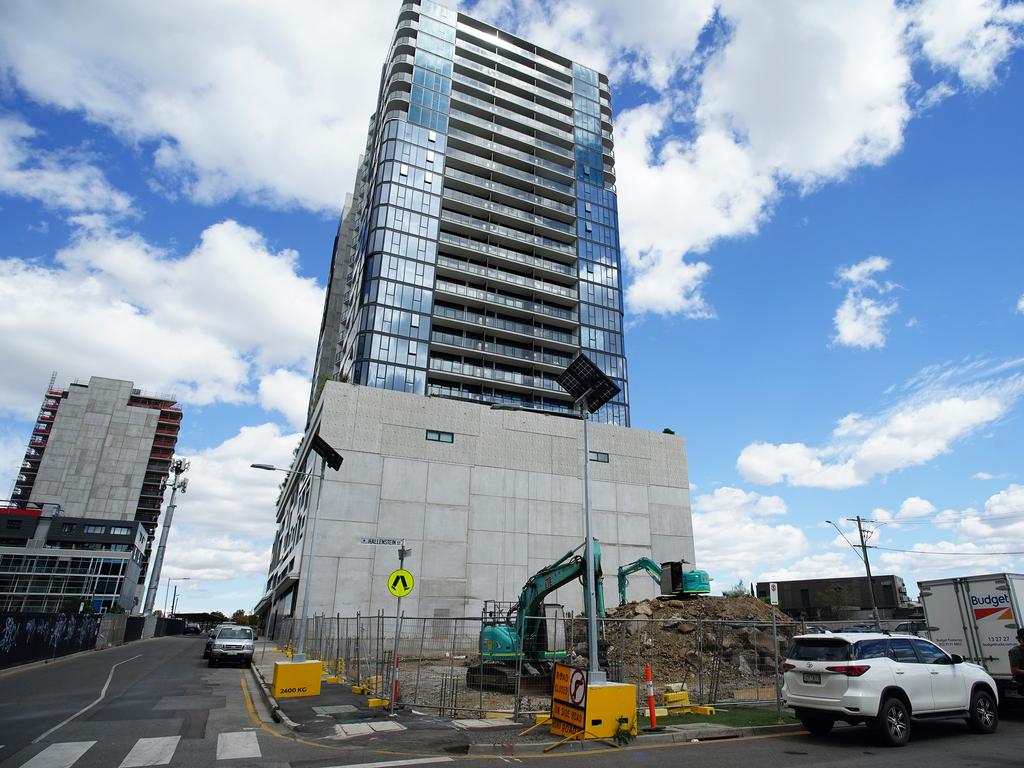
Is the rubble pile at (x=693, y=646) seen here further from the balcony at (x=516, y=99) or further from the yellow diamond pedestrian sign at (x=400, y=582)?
the balcony at (x=516, y=99)

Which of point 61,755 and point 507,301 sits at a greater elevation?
point 507,301

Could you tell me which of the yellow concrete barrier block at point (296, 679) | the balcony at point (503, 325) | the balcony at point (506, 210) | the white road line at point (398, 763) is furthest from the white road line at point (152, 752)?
the balcony at point (506, 210)

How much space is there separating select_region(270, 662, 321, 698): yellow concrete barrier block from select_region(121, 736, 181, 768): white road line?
17.1ft

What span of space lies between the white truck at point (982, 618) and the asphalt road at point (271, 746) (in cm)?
123

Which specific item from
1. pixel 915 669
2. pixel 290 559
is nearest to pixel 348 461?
pixel 290 559

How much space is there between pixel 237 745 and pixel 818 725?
10.5 metres

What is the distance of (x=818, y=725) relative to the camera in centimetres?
1091

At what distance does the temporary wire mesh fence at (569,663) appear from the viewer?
573 inches

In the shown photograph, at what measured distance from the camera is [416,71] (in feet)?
224

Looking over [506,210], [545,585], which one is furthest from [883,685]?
[506,210]

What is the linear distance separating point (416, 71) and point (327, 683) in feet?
223

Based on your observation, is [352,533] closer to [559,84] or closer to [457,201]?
[457,201]

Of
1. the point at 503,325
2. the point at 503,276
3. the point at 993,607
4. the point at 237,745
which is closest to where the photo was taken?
the point at 237,745

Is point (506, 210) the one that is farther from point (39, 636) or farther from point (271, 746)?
point (271, 746)
